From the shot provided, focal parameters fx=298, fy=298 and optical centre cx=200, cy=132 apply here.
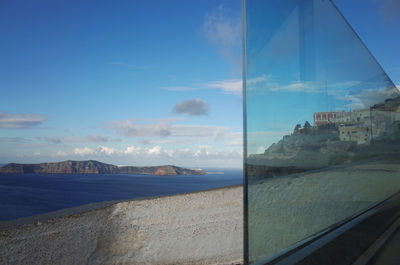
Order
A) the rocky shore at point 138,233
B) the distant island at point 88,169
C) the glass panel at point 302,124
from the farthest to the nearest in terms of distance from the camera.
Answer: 1. the distant island at point 88,169
2. the rocky shore at point 138,233
3. the glass panel at point 302,124

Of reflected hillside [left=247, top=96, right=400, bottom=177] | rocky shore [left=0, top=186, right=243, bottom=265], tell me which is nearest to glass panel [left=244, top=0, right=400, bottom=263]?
reflected hillside [left=247, top=96, right=400, bottom=177]

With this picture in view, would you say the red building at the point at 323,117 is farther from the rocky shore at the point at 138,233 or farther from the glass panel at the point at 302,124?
the rocky shore at the point at 138,233

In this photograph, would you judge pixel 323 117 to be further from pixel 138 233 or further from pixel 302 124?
pixel 138 233

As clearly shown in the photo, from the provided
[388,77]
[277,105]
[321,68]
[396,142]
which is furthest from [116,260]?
[388,77]

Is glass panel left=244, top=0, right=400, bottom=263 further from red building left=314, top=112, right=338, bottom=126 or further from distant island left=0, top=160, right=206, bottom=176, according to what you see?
distant island left=0, top=160, right=206, bottom=176

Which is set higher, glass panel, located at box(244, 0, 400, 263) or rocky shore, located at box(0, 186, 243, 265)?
glass panel, located at box(244, 0, 400, 263)

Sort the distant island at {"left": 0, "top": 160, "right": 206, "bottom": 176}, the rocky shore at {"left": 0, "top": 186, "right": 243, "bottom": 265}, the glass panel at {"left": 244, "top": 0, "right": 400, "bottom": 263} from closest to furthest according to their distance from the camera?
the glass panel at {"left": 244, "top": 0, "right": 400, "bottom": 263} < the rocky shore at {"left": 0, "top": 186, "right": 243, "bottom": 265} < the distant island at {"left": 0, "top": 160, "right": 206, "bottom": 176}

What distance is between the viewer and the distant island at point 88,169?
79.6m

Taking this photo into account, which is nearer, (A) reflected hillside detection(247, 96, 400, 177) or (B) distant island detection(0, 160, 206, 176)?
(A) reflected hillside detection(247, 96, 400, 177)

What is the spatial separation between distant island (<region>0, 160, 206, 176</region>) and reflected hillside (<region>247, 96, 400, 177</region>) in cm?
7673

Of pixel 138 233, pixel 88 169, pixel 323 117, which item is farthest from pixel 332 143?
pixel 88 169

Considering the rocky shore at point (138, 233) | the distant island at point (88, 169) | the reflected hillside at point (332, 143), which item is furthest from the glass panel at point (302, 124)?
the distant island at point (88, 169)

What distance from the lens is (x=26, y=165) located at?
285 feet

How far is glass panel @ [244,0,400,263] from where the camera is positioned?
96cm
